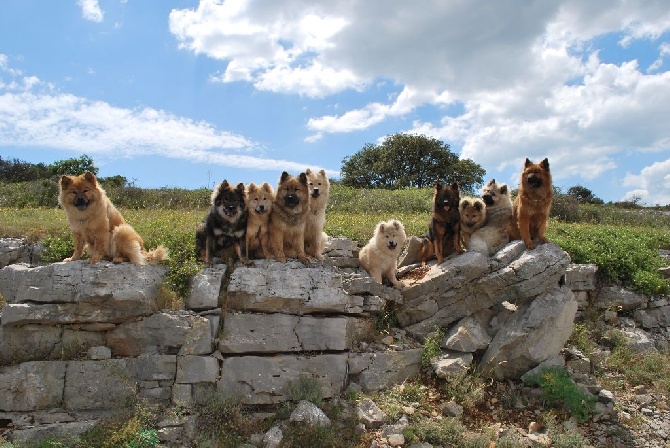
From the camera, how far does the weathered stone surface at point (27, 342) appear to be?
8.24 metres

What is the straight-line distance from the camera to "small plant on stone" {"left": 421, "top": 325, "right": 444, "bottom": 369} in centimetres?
918

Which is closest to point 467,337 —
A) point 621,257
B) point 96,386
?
point 621,257

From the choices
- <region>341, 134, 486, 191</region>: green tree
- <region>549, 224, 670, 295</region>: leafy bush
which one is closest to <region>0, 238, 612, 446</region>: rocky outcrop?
<region>549, 224, 670, 295</region>: leafy bush

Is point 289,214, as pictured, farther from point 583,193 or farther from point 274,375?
point 583,193

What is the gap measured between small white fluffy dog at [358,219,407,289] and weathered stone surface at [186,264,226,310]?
2.76 m

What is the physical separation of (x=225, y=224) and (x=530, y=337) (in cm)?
569

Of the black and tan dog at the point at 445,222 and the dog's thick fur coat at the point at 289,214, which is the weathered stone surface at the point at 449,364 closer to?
the black and tan dog at the point at 445,222

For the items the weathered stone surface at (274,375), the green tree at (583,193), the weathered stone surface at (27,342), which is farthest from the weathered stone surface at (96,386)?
the green tree at (583,193)

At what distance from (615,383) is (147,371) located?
8.32 meters

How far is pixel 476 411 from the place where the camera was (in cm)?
856

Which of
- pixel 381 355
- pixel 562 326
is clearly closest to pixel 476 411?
pixel 381 355

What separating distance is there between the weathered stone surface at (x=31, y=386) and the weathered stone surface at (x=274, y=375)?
2490 mm

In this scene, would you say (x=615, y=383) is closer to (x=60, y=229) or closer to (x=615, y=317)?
(x=615, y=317)

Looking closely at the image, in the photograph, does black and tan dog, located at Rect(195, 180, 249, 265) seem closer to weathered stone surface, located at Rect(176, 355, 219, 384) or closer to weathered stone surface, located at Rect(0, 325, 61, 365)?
weathered stone surface, located at Rect(176, 355, 219, 384)
